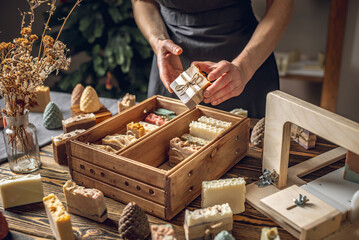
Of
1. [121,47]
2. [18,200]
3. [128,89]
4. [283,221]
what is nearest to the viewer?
[283,221]

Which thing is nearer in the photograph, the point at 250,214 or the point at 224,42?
the point at 250,214

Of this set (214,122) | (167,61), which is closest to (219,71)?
(214,122)

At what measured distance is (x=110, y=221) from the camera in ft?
4.03

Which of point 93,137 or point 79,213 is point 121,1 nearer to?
point 93,137

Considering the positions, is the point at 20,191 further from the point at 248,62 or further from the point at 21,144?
the point at 248,62

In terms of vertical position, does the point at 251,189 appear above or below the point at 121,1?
below

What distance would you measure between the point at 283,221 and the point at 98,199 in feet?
2.01

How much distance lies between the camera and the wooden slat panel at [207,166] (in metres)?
1.22

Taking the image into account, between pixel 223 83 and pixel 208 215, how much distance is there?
617mm

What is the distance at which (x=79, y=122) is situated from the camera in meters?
1.74

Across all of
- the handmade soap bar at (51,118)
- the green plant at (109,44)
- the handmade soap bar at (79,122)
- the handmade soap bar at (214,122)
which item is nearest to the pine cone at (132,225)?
the handmade soap bar at (214,122)

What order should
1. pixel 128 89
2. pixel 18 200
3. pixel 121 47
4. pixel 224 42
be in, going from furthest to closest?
pixel 128 89
pixel 121 47
pixel 224 42
pixel 18 200

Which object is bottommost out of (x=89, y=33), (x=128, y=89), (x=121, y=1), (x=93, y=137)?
(x=128, y=89)

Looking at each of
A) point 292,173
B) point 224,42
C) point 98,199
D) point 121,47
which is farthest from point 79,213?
point 121,47
